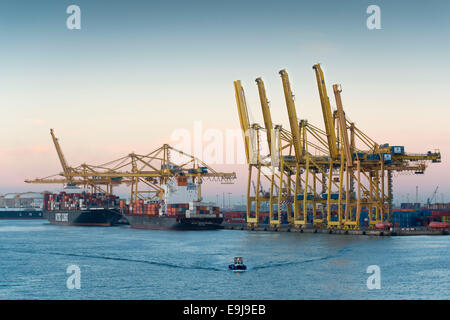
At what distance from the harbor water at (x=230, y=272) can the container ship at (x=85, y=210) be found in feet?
220

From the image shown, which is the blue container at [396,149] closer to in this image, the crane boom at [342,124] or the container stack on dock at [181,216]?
the crane boom at [342,124]

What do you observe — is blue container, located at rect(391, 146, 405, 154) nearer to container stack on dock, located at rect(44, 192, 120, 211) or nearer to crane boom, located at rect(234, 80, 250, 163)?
crane boom, located at rect(234, 80, 250, 163)

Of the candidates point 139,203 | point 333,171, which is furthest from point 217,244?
point 139,203

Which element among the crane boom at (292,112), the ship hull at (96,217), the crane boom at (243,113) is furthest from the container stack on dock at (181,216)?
the crane boom at (292,112)

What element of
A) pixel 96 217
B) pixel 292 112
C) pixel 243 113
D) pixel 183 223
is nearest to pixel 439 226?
pixel 292 112

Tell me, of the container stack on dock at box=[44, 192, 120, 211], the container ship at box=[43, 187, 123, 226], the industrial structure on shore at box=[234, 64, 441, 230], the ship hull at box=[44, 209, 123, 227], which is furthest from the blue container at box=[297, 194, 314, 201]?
the container stack on dock at box=[44, 192, 120, 211]

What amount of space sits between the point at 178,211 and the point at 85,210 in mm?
40703

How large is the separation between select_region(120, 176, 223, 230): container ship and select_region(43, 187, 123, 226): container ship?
42.0 feet

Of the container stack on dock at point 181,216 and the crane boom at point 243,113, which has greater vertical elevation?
the crane boom at point 243,113

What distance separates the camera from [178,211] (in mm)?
101562

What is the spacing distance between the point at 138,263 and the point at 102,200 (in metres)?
93.1

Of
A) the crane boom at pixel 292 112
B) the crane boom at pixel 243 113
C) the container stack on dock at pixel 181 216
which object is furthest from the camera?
the container stack on dock at pixel 181 216

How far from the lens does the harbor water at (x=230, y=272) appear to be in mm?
34500
